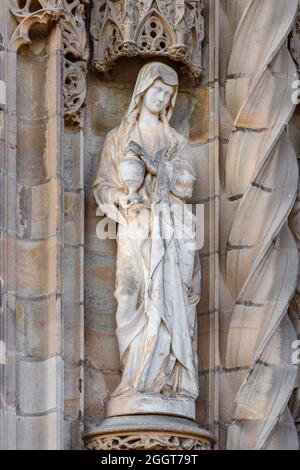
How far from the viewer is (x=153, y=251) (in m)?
15.0

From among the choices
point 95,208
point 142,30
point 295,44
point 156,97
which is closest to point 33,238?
point 95,208

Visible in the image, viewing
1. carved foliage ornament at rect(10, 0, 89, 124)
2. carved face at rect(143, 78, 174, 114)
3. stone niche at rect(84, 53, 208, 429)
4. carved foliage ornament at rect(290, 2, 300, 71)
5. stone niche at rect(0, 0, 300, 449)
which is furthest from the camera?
carved foliage ornament at rect(290, 2, 300, 71)

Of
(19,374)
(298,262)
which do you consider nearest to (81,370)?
(19,374)

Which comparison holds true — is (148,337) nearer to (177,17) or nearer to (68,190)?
(68,190)

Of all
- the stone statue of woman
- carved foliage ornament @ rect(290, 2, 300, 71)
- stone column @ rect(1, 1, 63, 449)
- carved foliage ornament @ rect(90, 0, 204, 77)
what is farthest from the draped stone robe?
carved foliage ornament @ rect(290, 2, 300, 71)

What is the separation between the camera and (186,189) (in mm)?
15250

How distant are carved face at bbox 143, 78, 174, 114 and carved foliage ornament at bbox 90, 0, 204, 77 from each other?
0.64 ft

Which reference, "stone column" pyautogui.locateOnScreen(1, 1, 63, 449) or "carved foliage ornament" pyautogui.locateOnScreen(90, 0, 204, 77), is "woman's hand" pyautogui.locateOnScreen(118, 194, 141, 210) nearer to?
"stone column" pyautogui.locateOnScreen(1, 1, 63, 449)

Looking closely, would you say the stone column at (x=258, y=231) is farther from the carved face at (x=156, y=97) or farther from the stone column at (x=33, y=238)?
the stone column at (x=33, y=238)

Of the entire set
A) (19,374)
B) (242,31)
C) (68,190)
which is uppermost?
(242,31)

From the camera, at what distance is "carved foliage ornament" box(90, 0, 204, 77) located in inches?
608

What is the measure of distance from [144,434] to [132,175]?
153 cm

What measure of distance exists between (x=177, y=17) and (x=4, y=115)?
1.26m

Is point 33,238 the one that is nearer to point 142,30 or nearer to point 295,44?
point 142,30
